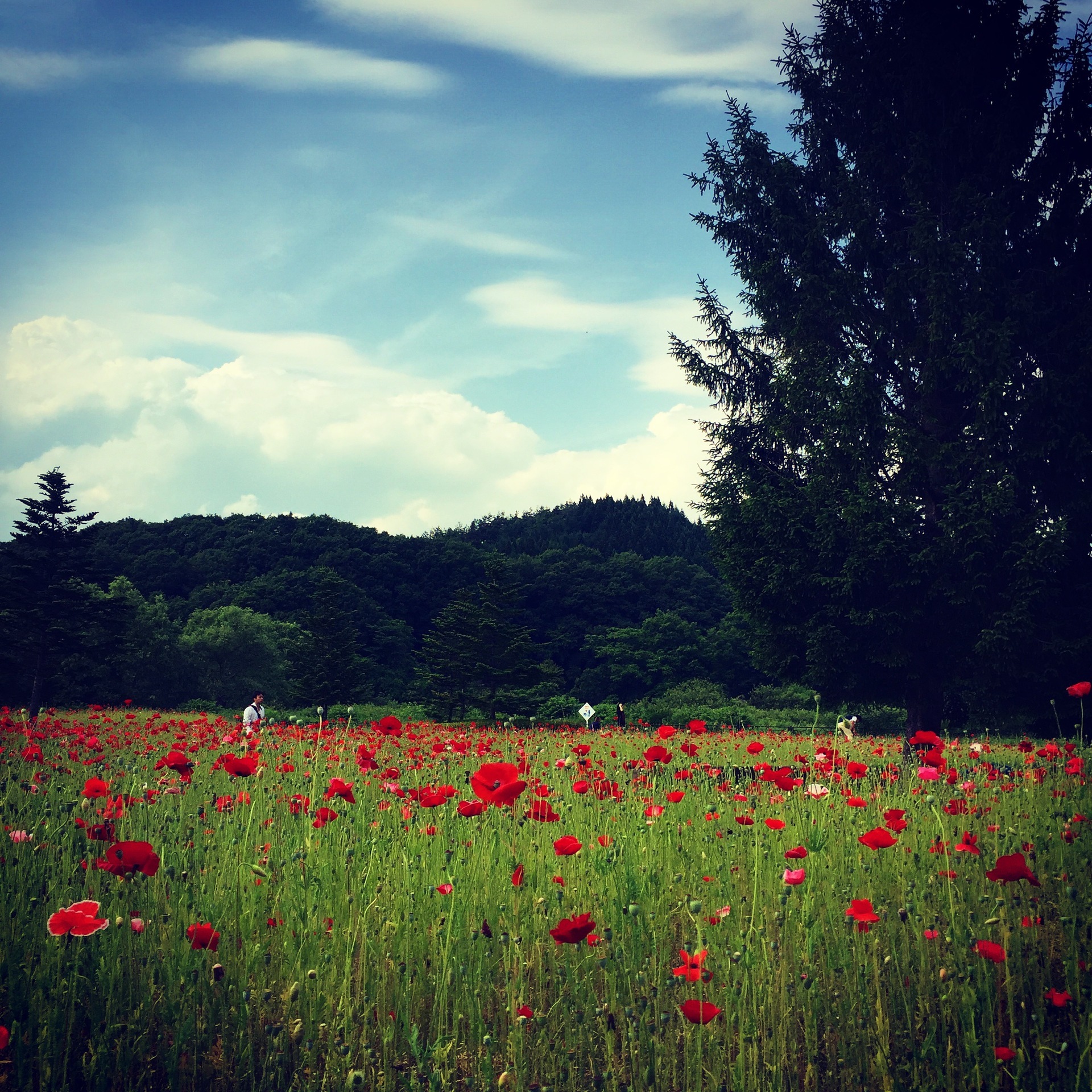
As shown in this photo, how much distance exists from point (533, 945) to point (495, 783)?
88 cm

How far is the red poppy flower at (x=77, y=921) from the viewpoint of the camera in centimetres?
181

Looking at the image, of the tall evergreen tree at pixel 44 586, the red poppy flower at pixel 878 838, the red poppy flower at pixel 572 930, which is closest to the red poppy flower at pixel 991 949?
the red poppy flower at pixel 878 838

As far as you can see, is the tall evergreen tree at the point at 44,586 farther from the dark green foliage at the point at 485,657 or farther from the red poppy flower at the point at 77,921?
the red poppy flower at the point at 77,921

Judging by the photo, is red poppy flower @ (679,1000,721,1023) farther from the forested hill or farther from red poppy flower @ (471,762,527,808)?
the forested hill

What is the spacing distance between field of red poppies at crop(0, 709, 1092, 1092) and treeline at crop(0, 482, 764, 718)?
69.2 feet

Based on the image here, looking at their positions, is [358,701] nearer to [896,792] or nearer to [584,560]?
[896,792]

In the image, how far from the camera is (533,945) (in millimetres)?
2990

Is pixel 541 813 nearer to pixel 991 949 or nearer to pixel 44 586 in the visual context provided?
pixel 991 949

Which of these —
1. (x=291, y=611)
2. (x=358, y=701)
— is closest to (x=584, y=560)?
(x=291, y=611)

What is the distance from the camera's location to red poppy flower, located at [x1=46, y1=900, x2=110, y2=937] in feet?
5.94

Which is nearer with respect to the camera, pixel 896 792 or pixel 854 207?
pixel 896 792

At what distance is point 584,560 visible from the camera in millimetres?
70812

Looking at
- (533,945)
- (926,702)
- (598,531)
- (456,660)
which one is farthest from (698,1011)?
(598,531)

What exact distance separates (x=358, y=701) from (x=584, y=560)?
1501 inches
